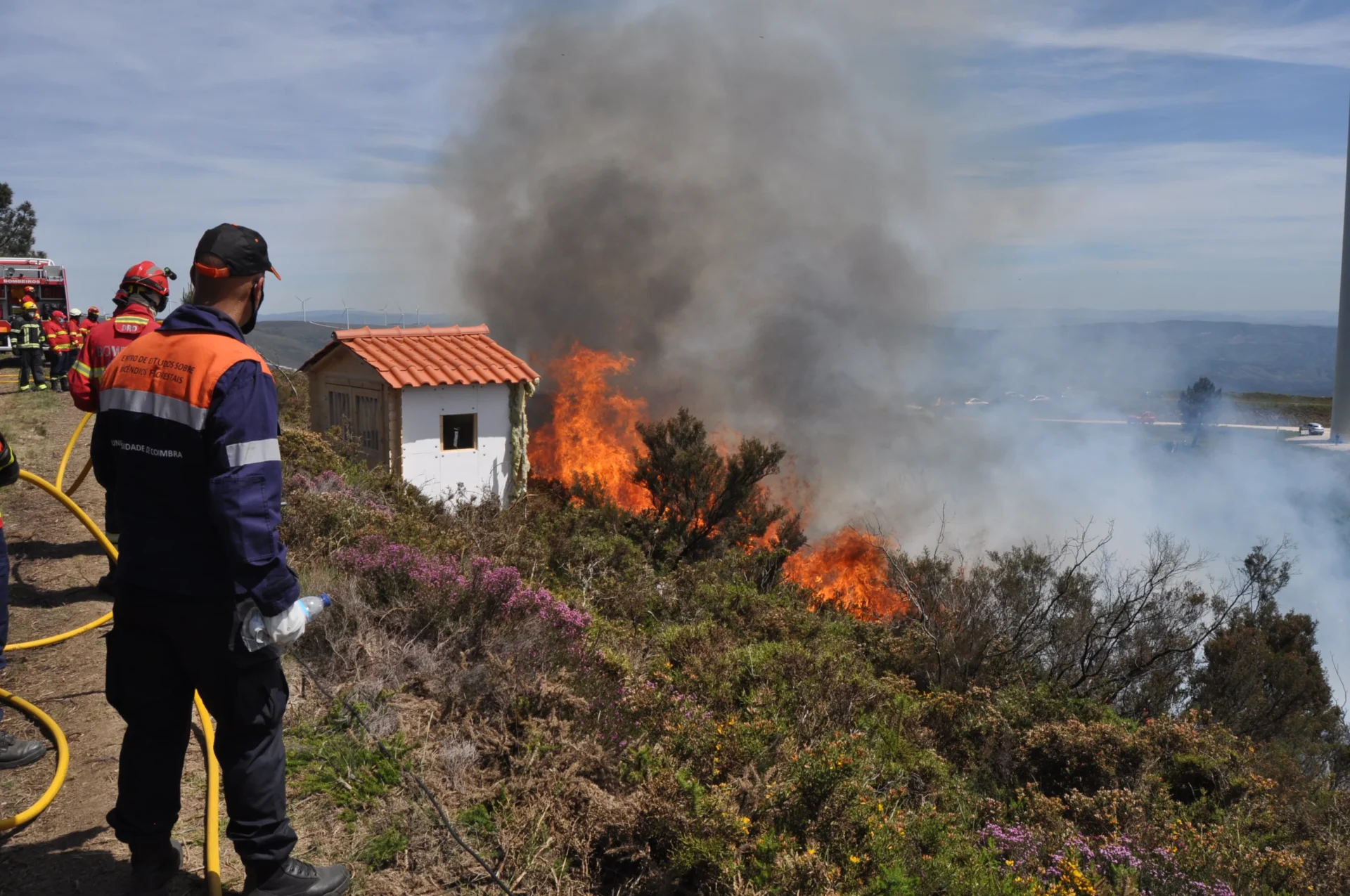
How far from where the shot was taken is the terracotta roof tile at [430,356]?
14930 mm

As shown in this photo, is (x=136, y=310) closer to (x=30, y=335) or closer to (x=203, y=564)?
(x=203, y=564)

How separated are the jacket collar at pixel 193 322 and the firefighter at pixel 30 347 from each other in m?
19.5

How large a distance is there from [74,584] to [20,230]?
56.3 meters

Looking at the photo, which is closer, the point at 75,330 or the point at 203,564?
the point at 203,564

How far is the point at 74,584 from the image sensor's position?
656cm

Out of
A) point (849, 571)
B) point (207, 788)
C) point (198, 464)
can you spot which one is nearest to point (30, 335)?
point (849, 571)

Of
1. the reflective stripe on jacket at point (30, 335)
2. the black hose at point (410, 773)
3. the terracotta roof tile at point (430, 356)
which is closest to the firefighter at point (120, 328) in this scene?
the black hose at point (410, 773)

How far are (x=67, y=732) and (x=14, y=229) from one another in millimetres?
58882

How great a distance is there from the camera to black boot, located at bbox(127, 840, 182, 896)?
3.02 meters

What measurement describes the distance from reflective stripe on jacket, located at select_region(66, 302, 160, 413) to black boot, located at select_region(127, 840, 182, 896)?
12.2ft

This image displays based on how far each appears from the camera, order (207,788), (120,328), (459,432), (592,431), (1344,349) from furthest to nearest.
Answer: (1344,349) < (592,431) < (459,432) < (120,328) < (207,788)

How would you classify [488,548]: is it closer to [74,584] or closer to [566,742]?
[74,584]

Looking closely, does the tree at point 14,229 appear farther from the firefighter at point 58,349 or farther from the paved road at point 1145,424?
the paved road at point 1145,424

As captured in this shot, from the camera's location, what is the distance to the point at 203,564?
2.80m
